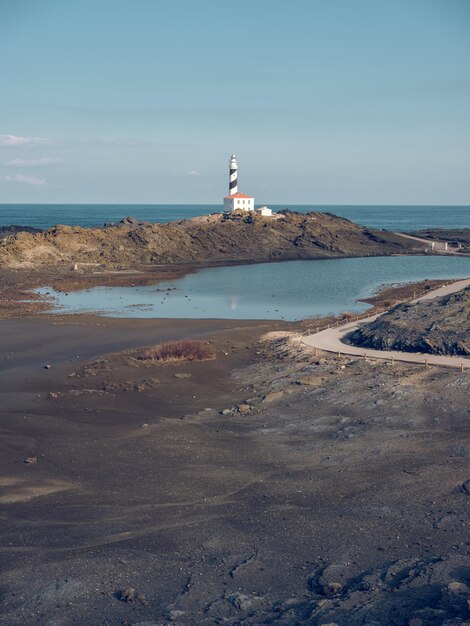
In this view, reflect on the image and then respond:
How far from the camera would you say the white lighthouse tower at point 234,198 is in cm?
12188

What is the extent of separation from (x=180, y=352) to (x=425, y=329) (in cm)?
1217

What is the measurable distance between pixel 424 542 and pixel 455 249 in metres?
91.3

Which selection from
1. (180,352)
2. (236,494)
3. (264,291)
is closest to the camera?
(236,494)

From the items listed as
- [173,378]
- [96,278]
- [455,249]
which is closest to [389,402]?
[173,378]

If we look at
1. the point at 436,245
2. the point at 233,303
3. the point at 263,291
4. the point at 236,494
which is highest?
the point at 436,245

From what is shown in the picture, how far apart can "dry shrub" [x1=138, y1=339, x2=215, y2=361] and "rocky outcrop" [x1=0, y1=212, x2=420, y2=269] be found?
43066mm

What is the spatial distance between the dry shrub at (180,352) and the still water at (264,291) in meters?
13.1

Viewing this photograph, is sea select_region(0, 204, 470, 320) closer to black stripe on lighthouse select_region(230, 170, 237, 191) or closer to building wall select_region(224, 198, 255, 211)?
building wall select_region(224, 198, 255, 211)

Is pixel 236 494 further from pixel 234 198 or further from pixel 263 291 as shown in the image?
pixel 234 198

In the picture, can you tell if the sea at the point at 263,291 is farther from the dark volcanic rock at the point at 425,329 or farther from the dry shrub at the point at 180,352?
the dry shrub at the point at 180,352

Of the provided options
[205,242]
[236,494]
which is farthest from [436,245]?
[236,494]

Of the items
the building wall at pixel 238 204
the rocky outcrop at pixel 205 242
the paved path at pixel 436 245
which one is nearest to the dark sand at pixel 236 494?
the rocky outcrop at pixel 205 242

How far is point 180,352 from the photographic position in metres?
38.2

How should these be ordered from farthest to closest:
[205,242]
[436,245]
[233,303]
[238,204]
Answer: [238,204]
[436,245]
[205,242]
[233,303]
